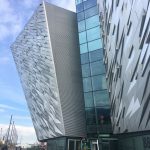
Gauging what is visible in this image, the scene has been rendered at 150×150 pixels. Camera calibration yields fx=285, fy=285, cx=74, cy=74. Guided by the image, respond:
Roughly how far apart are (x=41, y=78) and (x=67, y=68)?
5158 mm

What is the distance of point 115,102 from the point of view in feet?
125

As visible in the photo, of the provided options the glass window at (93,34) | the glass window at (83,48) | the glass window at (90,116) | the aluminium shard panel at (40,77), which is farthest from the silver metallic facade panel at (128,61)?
the aluminium shard panel at (40,77)

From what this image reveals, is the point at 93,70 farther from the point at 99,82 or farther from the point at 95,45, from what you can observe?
the point at 95,45

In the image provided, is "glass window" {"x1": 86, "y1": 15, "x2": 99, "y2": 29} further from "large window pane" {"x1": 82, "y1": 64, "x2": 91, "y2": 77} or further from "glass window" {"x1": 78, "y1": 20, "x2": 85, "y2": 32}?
"large window pane" {"x1": 82, "y1": 64, "x2": 91, "y2": 77}

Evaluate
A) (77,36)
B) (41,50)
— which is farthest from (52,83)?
(77,36)

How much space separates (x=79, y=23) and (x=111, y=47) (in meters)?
10.9

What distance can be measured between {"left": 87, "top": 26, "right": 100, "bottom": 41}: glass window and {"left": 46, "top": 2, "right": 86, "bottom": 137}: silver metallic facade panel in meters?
2.53

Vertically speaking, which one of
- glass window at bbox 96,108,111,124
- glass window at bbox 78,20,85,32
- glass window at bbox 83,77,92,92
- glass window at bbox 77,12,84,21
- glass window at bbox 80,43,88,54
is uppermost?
glass window at bbox 77,12,84,21

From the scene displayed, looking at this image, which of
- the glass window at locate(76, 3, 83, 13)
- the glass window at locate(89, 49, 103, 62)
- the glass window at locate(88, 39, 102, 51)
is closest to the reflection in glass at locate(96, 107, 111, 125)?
the glass window at locate(89, 49, 103, 62)

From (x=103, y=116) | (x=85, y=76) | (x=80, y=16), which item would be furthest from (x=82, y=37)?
(x=103, y=116)

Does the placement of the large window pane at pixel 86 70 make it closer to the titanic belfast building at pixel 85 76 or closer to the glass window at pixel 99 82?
the titanic belfast building at pixel 85 76

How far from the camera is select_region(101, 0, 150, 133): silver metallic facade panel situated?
2636 cm

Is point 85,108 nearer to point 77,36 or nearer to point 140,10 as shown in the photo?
point 77,36

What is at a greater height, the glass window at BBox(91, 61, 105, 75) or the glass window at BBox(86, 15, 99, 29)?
the glass window at BBox(86, 15, 99, 29)
